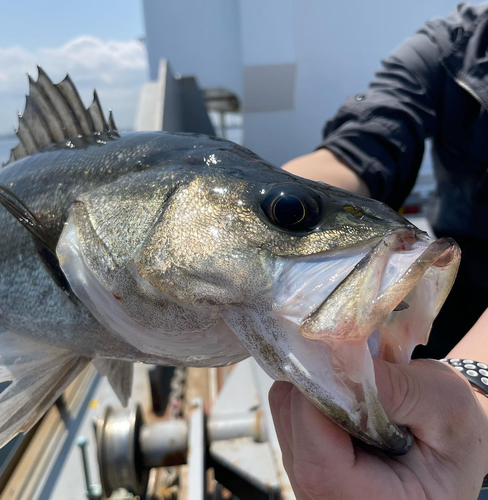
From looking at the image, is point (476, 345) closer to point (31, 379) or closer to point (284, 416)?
point (284, 416)

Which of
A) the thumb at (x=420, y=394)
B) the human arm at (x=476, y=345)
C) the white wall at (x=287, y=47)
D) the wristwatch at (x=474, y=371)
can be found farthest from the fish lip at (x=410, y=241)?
the white wall at (x=287, y=47)

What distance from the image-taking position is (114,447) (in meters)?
1.54

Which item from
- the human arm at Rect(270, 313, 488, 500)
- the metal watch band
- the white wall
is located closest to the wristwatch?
the metal watch band

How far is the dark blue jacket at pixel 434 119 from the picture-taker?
1498 millimetres

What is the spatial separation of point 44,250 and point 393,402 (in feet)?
2.44

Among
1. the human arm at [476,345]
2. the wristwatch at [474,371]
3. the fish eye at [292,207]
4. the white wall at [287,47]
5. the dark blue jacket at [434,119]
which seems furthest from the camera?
the white wall at [287,47]

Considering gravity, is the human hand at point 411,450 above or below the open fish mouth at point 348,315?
below

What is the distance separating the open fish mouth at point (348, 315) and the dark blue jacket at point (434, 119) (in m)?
0.99

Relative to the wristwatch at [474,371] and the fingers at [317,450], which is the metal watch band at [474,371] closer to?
the wristwatch at [474,371]

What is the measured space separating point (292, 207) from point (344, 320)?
0.22 metres

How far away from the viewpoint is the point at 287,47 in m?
5.62

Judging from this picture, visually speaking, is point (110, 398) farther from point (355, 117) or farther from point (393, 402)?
point (393, 402)

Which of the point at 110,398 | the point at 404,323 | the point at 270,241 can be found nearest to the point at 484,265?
the point at 404,323

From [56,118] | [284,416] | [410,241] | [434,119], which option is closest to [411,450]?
[284,416]
